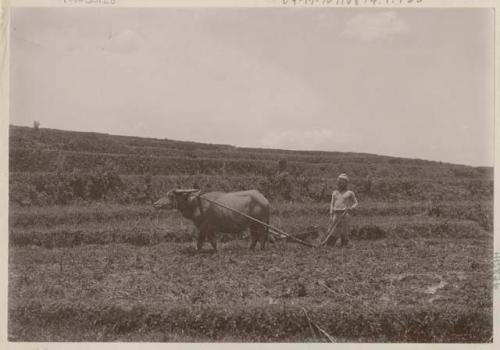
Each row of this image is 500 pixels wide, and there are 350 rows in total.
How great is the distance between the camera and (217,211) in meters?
8.59

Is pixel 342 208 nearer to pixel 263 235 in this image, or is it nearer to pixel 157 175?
pixel 263 235

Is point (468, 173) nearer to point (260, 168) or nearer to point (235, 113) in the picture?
point (260, 168)

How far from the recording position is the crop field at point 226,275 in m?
5.78

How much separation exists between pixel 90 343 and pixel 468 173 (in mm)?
20688

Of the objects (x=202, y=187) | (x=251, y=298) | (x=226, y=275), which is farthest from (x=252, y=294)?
(x=202, y=187)

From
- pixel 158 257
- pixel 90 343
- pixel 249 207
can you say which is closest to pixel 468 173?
pixel 249 207

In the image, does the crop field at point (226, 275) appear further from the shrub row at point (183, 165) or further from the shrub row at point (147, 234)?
the shrub row at point (183, 165)

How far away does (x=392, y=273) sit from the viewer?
278 inches

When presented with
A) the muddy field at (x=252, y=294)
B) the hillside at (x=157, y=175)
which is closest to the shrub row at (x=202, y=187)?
the hillside at (x=157, y=175)

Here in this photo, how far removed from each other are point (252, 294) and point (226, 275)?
0.80 meters

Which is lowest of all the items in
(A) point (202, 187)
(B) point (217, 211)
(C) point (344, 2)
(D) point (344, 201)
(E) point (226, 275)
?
(E) point (226, 275)

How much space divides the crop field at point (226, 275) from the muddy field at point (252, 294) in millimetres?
15

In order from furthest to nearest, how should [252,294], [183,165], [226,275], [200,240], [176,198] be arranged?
[183,165]
[200,240]
[176,198]
[226,275]
[252,294]

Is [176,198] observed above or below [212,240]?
above
